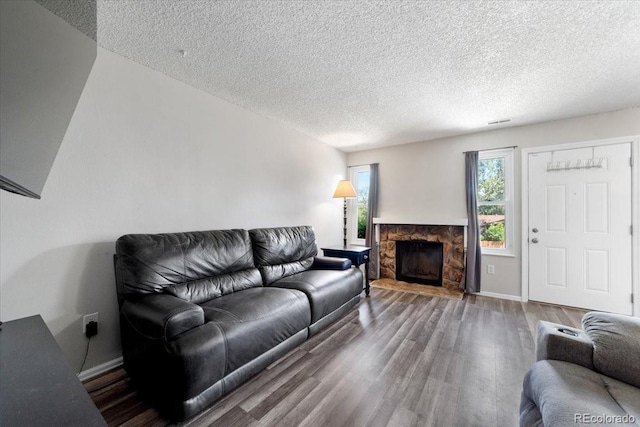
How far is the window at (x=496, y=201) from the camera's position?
3.61 meters

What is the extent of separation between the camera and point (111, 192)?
196 centimetres

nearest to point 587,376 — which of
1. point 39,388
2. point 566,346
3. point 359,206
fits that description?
point 566,346

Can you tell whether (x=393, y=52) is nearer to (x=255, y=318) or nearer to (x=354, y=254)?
(x=255, y=318)

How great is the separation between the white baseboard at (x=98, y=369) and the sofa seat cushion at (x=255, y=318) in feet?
2.63

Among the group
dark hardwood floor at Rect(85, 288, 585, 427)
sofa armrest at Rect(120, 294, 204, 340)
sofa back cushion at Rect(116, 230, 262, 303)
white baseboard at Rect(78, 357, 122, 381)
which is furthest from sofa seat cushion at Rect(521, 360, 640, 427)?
white baseboard at Rect(78, 357, 122, 381)

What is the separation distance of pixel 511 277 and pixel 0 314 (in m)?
4.98

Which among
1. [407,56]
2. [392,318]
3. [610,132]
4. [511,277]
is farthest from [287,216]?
[610,132]

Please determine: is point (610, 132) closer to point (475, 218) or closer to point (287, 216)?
point (475, 218)

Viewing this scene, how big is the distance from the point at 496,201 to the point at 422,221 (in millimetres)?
1048

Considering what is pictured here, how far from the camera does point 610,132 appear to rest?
301cm

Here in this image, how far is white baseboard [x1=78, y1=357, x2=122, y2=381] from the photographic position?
5.84 ft

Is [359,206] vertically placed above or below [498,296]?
above

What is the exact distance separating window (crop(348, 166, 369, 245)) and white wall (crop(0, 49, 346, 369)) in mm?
2433

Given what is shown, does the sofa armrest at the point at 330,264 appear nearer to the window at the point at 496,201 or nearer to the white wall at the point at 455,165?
the white wall at the point at 455,165
